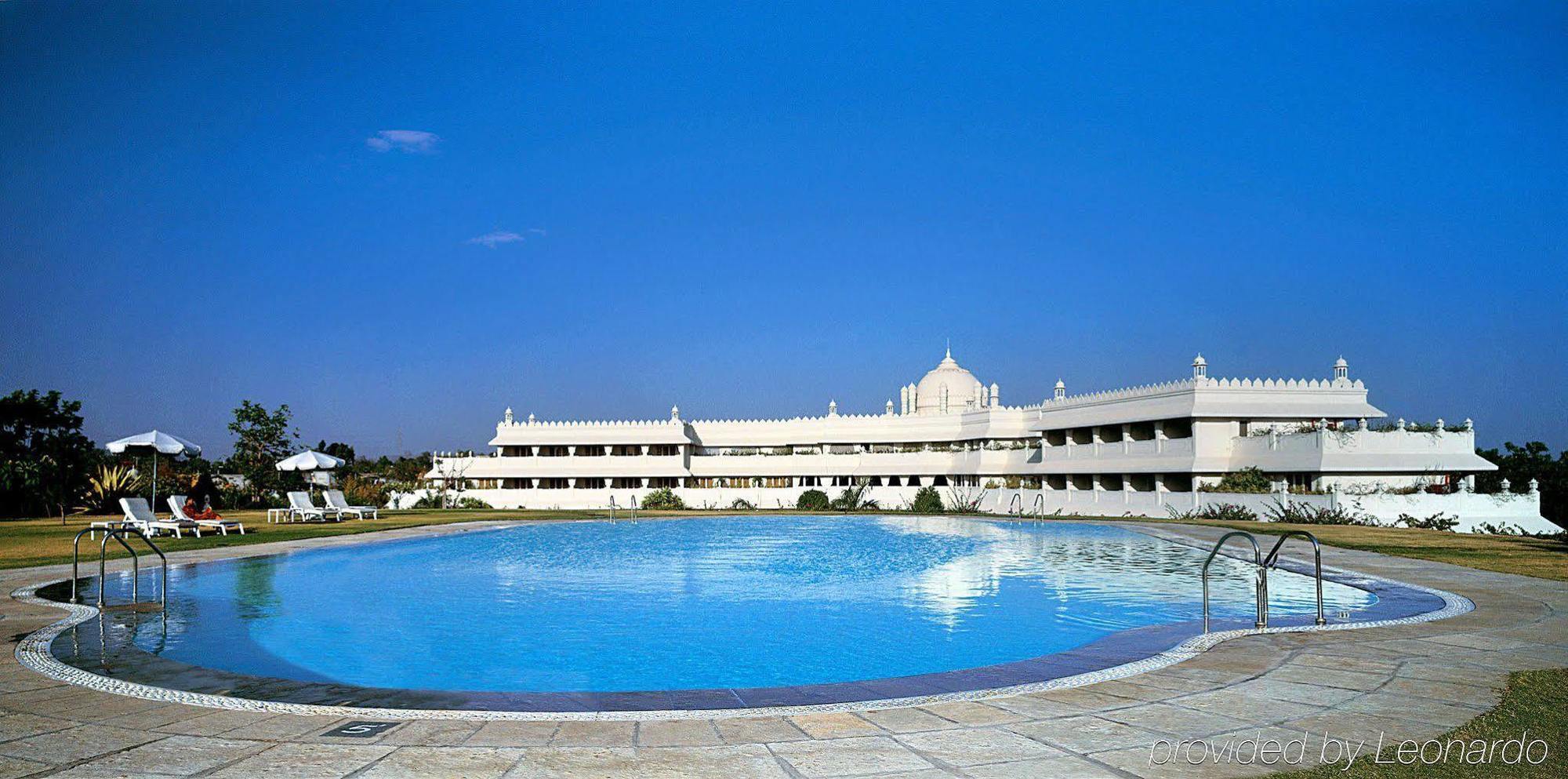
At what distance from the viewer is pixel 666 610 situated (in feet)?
40.8

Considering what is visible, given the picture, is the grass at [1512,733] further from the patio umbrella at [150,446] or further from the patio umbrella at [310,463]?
the patio umbrella at [310,463]

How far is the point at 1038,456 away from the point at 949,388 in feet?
48.1

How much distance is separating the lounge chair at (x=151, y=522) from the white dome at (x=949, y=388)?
1485 inches

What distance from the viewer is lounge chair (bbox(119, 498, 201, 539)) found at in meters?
20.0

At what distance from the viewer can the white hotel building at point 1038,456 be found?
2841cm

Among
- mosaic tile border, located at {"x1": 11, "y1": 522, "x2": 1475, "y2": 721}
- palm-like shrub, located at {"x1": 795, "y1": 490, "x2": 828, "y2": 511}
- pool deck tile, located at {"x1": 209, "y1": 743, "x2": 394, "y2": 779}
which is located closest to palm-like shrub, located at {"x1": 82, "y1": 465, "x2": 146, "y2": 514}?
palm-like shrub, located at {"x1": 795, "y1": 490, "x2": 828, "y2": 511}

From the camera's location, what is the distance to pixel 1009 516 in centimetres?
3425

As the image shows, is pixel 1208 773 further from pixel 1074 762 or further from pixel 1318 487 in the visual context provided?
pixel 1318 487

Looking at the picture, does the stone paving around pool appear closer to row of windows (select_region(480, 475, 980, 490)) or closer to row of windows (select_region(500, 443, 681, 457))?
row of windows (select_region(480, 475, 980, 490))

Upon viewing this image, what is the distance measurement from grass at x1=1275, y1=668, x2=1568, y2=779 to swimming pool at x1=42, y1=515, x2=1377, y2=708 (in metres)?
2.32

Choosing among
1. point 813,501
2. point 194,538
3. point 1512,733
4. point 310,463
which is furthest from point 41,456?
point 1512,733

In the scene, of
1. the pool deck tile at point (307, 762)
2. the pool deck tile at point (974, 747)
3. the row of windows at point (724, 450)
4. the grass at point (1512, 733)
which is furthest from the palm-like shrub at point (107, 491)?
the grass at point (1512, 733)

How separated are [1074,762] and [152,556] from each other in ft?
53.1

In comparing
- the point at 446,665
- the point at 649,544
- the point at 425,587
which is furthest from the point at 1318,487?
the point at 446,665
